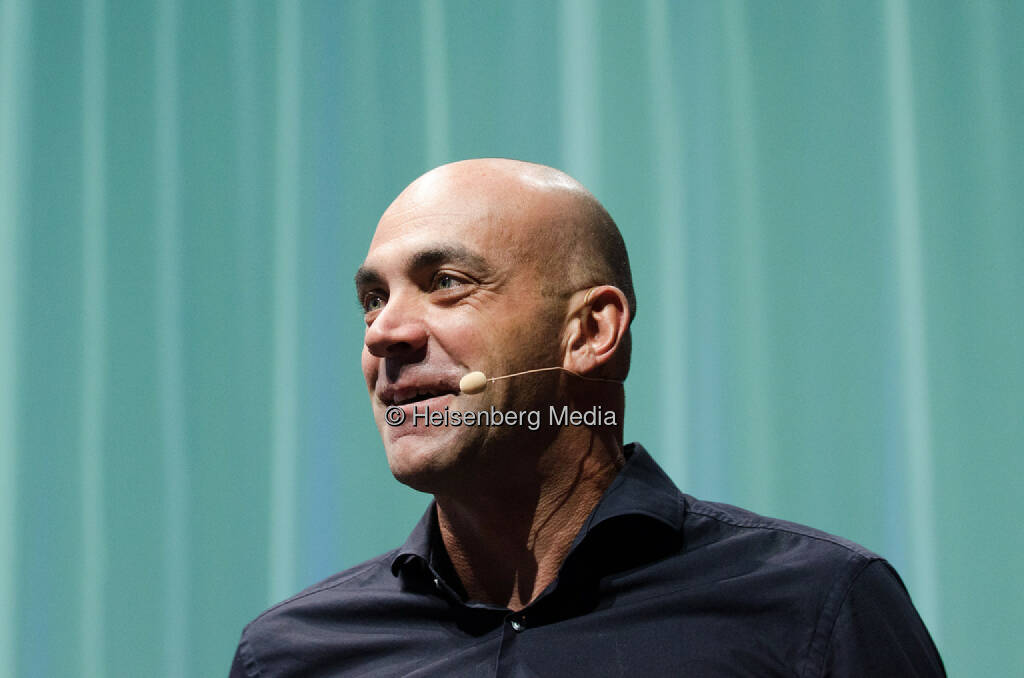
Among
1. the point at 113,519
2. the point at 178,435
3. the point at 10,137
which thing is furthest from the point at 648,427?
the point at 10,137

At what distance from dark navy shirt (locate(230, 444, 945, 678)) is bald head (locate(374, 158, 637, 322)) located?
0.91 feet

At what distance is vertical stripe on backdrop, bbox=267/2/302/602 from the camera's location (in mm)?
2268

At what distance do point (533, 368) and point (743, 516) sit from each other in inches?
14.1

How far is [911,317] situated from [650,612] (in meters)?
0.97

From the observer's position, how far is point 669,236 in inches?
86.8

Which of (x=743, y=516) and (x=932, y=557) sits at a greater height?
(x=743, y=516)

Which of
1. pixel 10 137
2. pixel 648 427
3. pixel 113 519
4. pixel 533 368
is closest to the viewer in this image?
pixel 533 368

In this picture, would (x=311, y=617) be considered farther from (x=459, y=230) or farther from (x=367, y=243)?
(x=367, y=243)

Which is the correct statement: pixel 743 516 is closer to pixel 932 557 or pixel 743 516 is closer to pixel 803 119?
pixel 932 557

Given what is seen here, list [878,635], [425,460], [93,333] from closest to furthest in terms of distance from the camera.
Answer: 1. [878,635]
2. [425,460]
3. [93,333]

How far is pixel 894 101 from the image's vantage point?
7.15 feet

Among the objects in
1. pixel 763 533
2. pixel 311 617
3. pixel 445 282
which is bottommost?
pixel 311 617

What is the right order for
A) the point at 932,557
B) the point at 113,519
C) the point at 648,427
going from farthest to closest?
the point at 113,519 → the point at 648,427 → the point at 932,557

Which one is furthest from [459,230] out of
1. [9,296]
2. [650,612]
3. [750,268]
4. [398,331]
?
[9,296]
